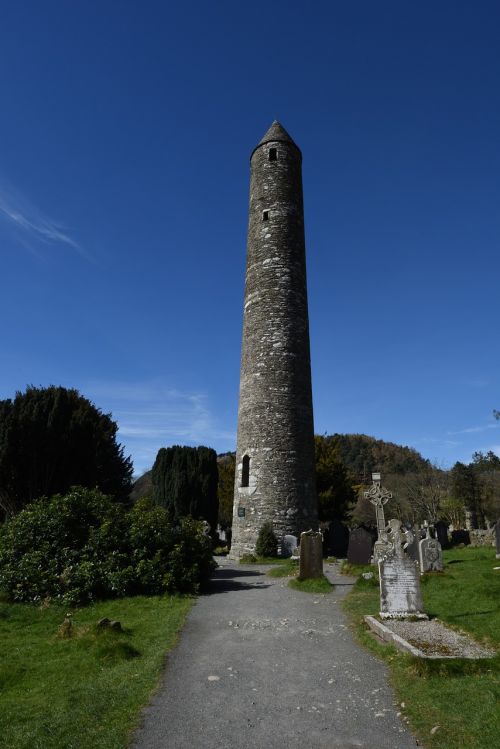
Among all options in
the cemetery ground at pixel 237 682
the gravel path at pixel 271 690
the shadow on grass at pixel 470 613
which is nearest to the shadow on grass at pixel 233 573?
the cemetery ground at pixel 237 682

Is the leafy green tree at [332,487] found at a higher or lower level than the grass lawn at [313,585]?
higher

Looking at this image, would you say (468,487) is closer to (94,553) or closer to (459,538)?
(459,538)

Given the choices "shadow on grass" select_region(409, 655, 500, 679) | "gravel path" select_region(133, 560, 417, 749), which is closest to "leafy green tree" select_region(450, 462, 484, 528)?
"gravel path" select_region(133, 560, 417, 749)

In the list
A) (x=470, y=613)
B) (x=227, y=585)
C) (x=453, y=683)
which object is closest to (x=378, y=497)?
(x=227, y=585)

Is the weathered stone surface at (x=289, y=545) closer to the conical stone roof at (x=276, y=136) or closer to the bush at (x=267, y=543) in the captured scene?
the bush at (x=267, y=543)

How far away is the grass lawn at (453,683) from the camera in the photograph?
4.18m

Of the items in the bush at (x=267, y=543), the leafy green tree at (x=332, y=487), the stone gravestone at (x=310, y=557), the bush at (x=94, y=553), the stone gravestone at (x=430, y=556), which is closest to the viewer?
the bush at (x=94, y=553)

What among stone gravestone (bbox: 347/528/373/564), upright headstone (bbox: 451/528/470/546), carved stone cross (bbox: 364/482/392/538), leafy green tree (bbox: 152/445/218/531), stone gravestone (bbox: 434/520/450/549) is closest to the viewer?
stone gravestone (bbox: 347/528/373/564)

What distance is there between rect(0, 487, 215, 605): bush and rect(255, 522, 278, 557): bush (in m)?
5.44

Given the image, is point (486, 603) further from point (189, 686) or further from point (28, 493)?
point (28, 493)

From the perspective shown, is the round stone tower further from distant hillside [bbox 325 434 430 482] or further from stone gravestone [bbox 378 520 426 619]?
distant hillside [bbox 325 434 430 482]

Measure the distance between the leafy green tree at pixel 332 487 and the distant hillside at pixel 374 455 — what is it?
138 feet

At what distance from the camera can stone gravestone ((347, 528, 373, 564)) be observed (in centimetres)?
1534

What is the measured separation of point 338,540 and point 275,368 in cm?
827
